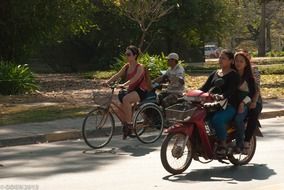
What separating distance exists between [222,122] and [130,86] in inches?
131

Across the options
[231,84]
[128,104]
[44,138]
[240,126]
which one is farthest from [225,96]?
[44,138]

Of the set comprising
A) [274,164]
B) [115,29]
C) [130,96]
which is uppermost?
[115,29]

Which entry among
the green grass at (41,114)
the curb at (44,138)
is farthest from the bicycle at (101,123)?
the green grass at (41,114)

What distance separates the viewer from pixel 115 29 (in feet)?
140

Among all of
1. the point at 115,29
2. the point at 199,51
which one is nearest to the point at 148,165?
the point at 115,29

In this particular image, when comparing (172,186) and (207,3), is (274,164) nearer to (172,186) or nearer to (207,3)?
(172,186)

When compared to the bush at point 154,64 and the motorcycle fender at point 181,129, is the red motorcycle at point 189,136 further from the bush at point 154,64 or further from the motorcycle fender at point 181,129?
the bush at point 154,64

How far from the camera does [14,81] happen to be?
22.2 m

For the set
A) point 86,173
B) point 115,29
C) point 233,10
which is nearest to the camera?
point 86,173

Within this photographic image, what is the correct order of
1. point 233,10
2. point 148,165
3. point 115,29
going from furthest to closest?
point 233,10 → point 115,29 → point 148,165

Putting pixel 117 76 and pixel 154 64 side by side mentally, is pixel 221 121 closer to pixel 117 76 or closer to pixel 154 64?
pixel 117 76

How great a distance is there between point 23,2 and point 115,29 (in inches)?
636

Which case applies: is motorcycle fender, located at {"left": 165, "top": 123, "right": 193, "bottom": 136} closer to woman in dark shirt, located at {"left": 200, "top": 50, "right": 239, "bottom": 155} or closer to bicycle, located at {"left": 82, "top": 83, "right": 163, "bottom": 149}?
woman in dark shirt, located at {"left": 200, "top": 50, "right": 239, "bottom": 155}

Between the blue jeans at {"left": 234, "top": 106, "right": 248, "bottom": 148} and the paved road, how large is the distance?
429 millimetres
